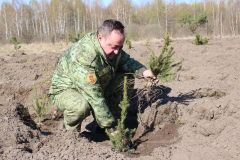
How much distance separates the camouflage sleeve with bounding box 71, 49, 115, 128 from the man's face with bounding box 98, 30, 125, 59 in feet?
0.68

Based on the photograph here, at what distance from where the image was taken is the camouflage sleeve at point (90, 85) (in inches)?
81.3

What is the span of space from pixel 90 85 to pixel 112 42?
483mm

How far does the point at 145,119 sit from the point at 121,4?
3273 centimetres

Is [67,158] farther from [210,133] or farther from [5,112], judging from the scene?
[210,133]

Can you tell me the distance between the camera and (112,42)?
213 cm

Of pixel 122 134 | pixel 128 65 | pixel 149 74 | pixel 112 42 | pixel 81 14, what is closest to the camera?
pixel 122 134

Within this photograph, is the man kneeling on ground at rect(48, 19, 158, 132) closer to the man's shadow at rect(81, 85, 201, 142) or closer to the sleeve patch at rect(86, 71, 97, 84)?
the sleeve patch at rect(86, 71, 97, 84)

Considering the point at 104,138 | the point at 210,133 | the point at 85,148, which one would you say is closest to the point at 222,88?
the point at 210,133

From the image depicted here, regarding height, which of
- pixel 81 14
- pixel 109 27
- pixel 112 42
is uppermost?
pixel 81 14

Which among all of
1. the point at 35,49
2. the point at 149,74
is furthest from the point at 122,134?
the point at 35,49

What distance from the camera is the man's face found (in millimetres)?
2105

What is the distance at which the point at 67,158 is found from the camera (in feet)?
5.16

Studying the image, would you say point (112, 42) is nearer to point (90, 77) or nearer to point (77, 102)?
point (90, 77)

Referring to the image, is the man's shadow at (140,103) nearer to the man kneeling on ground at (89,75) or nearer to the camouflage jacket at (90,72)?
the man kneeling on ground at (89,75)
